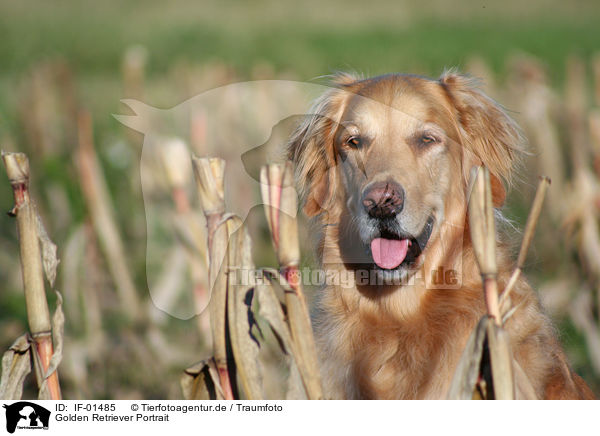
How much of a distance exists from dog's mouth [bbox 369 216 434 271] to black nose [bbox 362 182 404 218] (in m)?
0.09

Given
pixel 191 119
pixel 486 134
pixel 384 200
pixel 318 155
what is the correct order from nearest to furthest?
pixel 384 200, pixel 486 134, pixel 318 155, pixel 191 119

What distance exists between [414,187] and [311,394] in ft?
3.48

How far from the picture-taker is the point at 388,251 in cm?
284

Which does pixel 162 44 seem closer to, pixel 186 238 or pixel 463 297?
pixel 186 238

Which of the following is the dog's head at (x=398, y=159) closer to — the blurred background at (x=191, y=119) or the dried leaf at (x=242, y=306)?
the blurred background at (x=191, y=119)

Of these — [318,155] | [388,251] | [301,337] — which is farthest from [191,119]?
[301,337]

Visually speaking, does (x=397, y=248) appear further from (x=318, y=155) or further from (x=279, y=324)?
(x=279, y=324)

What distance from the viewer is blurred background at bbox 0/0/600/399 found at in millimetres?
4734

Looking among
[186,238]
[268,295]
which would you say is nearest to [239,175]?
[186,238]

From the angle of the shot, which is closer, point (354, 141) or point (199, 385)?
point (199, 385)

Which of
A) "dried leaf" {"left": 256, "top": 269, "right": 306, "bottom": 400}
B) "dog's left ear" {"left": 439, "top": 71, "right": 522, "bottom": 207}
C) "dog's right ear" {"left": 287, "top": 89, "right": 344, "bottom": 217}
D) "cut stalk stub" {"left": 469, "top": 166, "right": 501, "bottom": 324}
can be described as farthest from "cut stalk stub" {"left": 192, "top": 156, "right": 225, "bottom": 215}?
"dog's left ear" {"left": 439, "top": 71, "right": 522, "bottom": 207}

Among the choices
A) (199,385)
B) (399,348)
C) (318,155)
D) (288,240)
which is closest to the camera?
(288,240)
